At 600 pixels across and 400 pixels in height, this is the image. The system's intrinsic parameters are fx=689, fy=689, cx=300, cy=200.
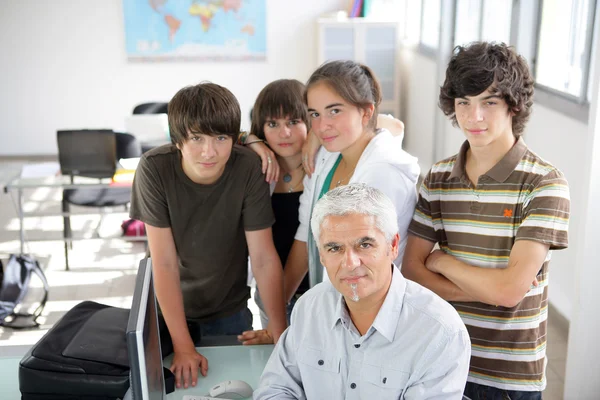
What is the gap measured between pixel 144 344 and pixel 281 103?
128 cm

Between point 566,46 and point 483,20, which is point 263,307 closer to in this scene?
point 566,46

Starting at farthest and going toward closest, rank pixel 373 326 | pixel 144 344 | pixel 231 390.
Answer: pixel 231 390
pixel 373 326
pixel 144 344

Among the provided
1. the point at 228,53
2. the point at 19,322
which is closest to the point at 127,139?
the point at 19,322

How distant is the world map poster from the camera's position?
325 inches

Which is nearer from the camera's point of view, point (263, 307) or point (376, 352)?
point (376, 352)

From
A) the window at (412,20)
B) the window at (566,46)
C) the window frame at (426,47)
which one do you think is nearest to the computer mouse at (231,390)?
the window at (566,46)

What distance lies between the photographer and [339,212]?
166 cm

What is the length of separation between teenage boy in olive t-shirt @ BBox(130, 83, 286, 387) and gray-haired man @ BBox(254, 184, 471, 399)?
1.55 feet

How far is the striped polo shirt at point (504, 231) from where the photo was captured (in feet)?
5.87

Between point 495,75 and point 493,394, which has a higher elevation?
point 495,75

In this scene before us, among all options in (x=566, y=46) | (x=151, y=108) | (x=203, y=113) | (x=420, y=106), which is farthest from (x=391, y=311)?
(x=420, y=106)

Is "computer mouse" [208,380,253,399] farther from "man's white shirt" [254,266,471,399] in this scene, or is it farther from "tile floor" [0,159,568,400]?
"tile floor" [0,159,568,400]

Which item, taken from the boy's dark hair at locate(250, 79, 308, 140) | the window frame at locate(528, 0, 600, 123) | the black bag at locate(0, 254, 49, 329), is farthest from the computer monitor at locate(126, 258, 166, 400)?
the window frame at locate(528, 0, 600, 123)

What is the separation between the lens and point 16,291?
4.48 meters
